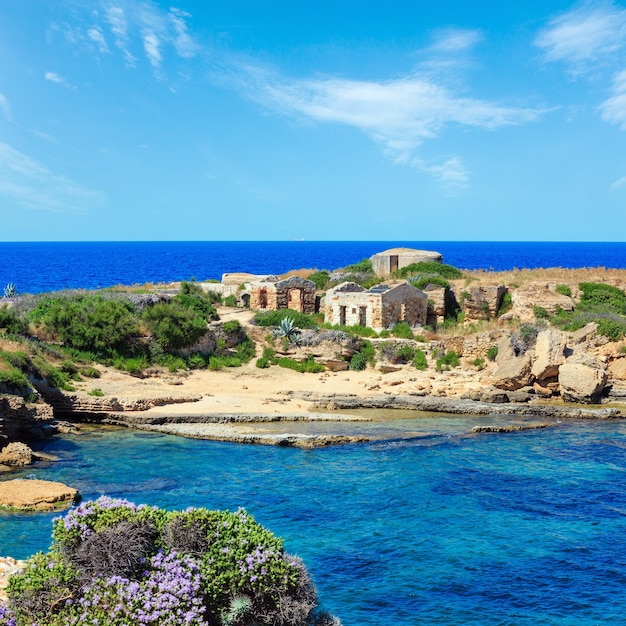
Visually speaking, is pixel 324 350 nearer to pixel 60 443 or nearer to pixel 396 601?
pixel 60 443

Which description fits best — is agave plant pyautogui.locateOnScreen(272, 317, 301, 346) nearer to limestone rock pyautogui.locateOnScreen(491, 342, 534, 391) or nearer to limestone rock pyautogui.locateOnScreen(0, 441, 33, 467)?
limestone rock pyautogui.locateOnScreen(491, 342, 534, 391)

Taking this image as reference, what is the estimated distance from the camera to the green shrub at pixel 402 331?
105ft

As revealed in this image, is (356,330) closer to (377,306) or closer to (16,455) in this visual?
(377,306)

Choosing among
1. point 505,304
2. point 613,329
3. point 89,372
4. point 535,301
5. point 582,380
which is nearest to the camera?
point 582,380

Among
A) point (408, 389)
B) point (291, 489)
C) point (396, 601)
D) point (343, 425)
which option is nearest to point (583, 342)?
point (408, 389)

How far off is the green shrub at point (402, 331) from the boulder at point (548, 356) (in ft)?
23.9

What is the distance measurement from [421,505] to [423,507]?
0.13 meters

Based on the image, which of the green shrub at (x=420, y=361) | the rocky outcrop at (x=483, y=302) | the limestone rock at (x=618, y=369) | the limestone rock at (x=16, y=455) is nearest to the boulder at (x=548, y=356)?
the limestone rock at (x=618, y=369)

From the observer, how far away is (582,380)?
2472 cm

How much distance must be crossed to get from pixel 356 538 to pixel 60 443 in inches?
398

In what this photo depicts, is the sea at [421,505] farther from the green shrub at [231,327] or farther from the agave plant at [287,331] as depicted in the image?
the green shrub at [231,327]

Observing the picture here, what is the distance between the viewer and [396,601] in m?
10.8

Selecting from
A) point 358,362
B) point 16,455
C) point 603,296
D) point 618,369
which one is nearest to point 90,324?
point 16,455

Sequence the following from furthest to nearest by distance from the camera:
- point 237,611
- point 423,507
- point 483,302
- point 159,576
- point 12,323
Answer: point 483,302 < point 12,323 < point 423,507 < point 237,611 < point 159,576
